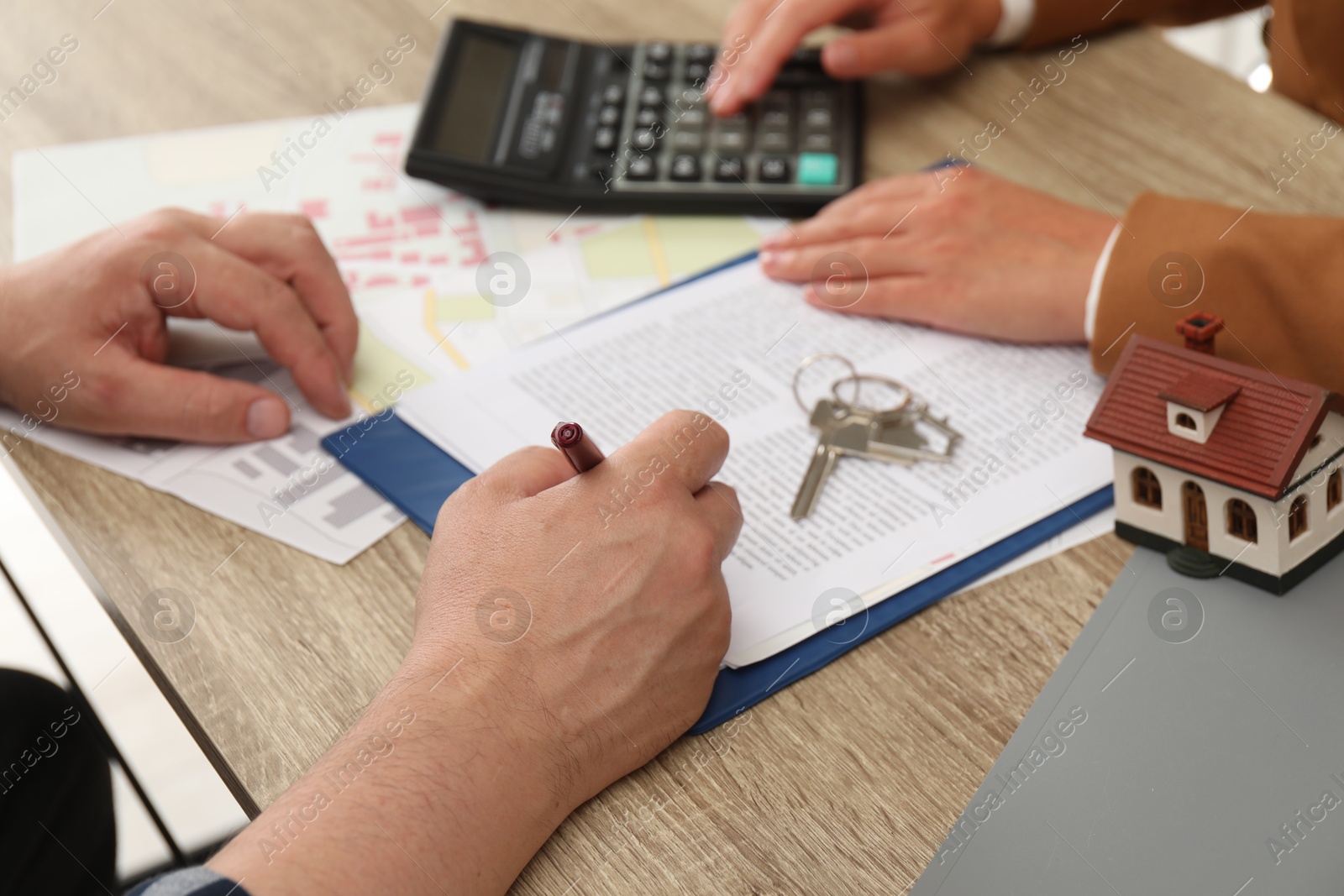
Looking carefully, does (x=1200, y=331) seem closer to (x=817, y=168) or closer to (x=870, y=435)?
(x=870, y=435)

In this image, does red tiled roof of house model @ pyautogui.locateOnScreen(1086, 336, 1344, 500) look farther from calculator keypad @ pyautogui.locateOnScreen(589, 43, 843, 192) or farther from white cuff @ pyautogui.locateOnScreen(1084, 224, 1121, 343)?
calculator keypad @ pyautogui.locateOnScreen(589, 43, 843, 192)

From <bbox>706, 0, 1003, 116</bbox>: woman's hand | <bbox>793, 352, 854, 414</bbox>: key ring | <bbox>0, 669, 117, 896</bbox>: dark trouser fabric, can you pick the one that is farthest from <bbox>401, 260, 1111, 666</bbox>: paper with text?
<bbox>0, 669, 117, 896</bbox>: dark trouser fabric

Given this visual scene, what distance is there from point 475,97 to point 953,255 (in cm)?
45

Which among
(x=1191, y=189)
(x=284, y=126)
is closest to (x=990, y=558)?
(x=1191, y=189)

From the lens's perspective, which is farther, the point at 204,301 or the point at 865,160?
the point at 865,160

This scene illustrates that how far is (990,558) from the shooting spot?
630mm

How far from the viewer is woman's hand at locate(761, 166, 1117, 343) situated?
0.78m

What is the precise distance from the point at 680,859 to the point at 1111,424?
1.11 feet

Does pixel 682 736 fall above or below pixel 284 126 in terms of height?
below

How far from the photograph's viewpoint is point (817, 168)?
0.92 m

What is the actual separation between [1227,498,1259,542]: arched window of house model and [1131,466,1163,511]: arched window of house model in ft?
0.12

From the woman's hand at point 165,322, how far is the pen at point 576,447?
247 millimetres

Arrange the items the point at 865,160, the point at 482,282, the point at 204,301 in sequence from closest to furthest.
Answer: the point at 204,301 → the point at 482,282 → the point at 865,160

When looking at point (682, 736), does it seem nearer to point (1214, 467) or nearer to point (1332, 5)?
point (1214, 467)
